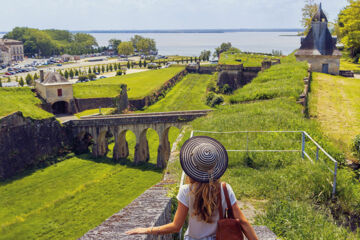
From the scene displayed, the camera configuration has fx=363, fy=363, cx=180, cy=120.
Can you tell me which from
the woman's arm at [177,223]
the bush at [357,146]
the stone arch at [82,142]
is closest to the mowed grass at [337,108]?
the bush at [357,146]

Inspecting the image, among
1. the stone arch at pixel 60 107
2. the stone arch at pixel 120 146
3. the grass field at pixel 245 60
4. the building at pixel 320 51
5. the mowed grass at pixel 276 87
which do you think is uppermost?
the building at pixel 320 51

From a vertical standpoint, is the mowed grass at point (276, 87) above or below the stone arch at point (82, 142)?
above

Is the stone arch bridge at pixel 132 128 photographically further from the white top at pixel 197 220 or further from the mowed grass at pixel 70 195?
the white top at pixel 197 220

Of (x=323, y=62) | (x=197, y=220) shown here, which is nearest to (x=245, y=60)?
(x=323, y=62)

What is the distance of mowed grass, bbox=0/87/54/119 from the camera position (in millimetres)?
30641

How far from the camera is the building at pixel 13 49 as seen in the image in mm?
108031

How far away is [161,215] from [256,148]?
20.2 feet

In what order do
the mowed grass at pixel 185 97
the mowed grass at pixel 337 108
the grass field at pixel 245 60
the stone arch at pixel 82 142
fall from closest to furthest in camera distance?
1. the mowed grass at pixel 337 108
2. the stone arch at pixel 82 142
3. the grass field at pixel 245 60
4. the mowed grass at pixel 185 97

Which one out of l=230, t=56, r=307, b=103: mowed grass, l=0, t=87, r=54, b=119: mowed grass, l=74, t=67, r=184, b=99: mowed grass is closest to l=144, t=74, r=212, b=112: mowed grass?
l=74, t=67, r=184, b=99: mowed grass

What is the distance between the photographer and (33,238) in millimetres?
19781

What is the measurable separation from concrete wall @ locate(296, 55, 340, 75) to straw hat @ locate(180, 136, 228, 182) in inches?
1169

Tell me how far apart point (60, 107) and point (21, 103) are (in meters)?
5.98

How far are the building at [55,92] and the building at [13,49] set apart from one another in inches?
3074

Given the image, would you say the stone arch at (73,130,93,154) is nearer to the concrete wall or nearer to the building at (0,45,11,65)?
the concrete wall
